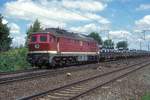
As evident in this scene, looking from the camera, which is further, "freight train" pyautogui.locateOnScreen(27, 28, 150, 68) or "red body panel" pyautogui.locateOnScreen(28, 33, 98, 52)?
"red body panel" pyautogui.locateOnScreen(28, 33, 98, 52)

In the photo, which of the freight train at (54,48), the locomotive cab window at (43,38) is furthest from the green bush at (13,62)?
the locomotive cab window at (43,38)

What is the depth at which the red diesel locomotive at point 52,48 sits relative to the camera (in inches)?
1102

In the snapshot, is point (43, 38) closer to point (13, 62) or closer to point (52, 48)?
point (52, 48)

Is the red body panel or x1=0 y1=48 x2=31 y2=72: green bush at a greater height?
the red body panel

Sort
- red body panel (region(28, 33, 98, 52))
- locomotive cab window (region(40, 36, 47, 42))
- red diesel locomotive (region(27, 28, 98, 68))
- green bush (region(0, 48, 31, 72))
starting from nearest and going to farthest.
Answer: red diesel locomotive (region(27, 28, 98, 68)) → red body panel (region(28, 33, 98, 52)) → locomotive cab window (region(40, 36, 47, 42)) → green bush (region(0, 48, 31, 72))

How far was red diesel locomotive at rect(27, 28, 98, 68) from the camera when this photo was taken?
28.0 m

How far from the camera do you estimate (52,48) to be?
93.1ft

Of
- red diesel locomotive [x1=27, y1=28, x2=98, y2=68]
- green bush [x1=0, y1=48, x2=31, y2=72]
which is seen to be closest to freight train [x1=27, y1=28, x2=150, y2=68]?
red diesel locomotive [x1=27, y1=28, x2=98, y2=68]

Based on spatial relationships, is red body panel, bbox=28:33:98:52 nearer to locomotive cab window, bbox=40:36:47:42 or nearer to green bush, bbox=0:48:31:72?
locomotive cab window, bbox=40:36:47:42

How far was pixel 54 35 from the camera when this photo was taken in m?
28.8

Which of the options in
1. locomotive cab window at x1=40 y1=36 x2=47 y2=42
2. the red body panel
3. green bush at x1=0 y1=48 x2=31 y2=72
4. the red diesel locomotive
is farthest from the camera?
green bush at x1=0 y1=48 x2=31 y2=72

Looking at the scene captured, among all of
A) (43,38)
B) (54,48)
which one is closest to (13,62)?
(43,38)

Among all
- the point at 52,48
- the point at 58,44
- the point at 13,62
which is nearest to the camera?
the point at 52,48

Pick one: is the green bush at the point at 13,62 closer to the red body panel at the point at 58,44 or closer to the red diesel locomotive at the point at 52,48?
the red diesel locomotive at the point at 52,48
